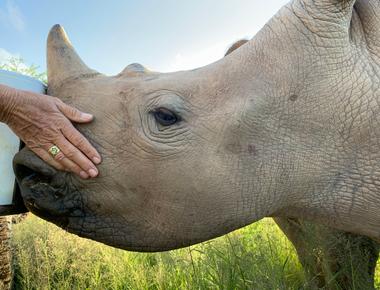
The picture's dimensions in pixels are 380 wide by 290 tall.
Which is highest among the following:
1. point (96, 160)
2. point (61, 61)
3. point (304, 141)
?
point (61, 61)

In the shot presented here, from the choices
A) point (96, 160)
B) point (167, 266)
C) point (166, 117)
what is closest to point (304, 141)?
point (166, 117)

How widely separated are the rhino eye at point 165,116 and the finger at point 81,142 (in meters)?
0.37

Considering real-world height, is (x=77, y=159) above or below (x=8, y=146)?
below

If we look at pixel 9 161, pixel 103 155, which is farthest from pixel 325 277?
pixel 9 161

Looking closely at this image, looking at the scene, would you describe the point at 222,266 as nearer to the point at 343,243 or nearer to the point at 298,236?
the point at 298,236

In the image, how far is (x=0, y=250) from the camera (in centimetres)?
524

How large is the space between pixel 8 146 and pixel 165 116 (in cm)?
95

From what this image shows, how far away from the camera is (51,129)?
7.90 ft

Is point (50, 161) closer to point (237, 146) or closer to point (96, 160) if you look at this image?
point (96, 160)

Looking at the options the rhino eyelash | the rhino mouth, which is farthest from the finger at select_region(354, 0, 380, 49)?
the rhino mouth

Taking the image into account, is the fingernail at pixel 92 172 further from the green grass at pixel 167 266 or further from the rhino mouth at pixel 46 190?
the green grass at pixel 167 266

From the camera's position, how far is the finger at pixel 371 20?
8.26 ft

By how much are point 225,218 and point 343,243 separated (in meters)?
1.45

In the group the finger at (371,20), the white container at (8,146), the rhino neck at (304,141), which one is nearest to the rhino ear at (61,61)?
the white container at (8,146)
